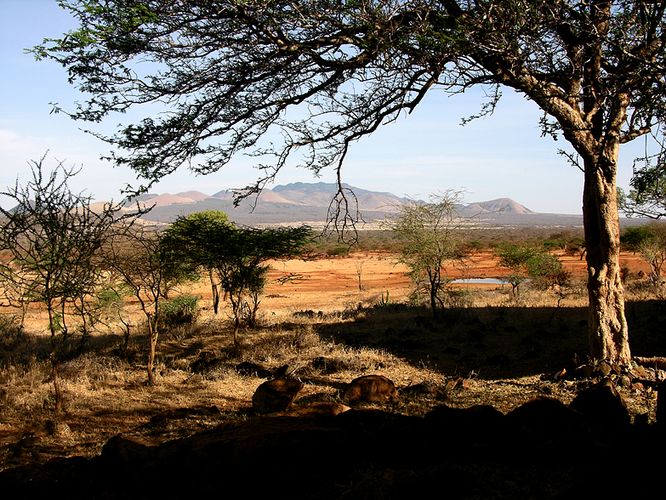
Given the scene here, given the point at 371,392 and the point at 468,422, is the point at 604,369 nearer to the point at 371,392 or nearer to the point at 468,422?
the point at 371,392

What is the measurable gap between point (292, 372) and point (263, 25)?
19.8ft

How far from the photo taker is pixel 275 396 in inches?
279

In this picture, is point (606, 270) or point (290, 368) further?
point (290, 368)

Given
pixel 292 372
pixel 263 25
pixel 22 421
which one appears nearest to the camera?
pixel 263 25

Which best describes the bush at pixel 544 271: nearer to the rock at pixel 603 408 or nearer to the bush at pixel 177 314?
the bush at pixel 177 314

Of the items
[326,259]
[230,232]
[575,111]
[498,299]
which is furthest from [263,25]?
[326,259]

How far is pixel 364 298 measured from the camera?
29938 mm

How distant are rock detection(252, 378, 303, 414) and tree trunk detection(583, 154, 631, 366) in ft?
15.7

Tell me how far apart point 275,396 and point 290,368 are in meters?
3.30

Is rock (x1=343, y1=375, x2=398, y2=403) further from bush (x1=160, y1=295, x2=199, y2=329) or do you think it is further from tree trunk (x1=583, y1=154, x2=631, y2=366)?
bush (x1=160, y1=295, x2=199, y2=329)

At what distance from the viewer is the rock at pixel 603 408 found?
5035mm

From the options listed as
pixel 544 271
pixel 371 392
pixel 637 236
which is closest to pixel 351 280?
pixel 544 271

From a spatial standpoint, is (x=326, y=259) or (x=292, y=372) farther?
(x=326, y=259)

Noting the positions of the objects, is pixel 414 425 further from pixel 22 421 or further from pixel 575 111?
pixel 22 421
